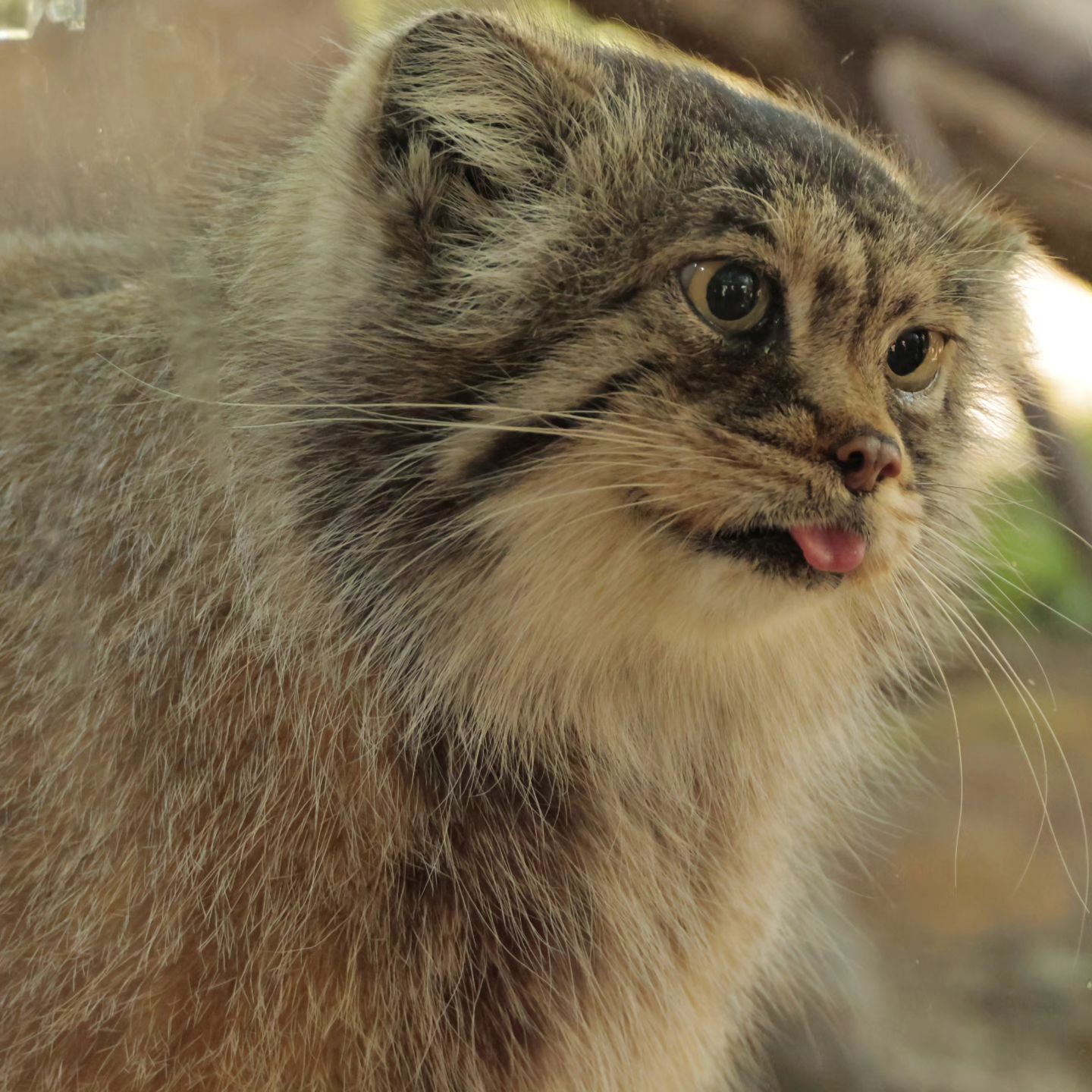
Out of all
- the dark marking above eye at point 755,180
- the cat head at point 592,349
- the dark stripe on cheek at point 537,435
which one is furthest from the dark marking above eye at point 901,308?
the dark stripe on cheek at point 537,435

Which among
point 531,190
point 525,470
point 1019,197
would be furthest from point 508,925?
point 1019,197

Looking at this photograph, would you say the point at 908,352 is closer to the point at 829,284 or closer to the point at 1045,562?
the point at 829,284

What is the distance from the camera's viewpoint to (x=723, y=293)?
1080mm

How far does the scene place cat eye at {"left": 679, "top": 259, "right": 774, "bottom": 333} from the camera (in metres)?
1.08

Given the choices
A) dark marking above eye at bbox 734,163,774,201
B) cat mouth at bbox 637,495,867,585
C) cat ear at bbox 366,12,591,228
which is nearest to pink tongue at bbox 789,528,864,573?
cat mouth at bbox 637,495,867,585

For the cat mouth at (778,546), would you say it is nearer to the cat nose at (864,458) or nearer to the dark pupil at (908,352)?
the cat nose at (864,458)

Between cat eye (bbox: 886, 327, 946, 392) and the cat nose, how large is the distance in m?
0.18

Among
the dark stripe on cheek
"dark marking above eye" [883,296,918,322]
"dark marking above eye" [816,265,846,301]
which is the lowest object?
the dark stripe on cheek

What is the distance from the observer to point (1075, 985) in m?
1.55

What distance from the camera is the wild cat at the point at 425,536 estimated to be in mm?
1068

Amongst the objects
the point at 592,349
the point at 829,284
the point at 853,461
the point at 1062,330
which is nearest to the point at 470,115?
the point at 592,349

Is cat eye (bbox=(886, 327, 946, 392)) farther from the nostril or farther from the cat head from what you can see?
the nostril

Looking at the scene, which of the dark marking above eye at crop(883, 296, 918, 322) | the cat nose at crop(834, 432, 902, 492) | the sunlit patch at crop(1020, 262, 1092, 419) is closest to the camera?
the cat nose at crop(834, 432, 902, 492)

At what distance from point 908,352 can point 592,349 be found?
0.38 meters
